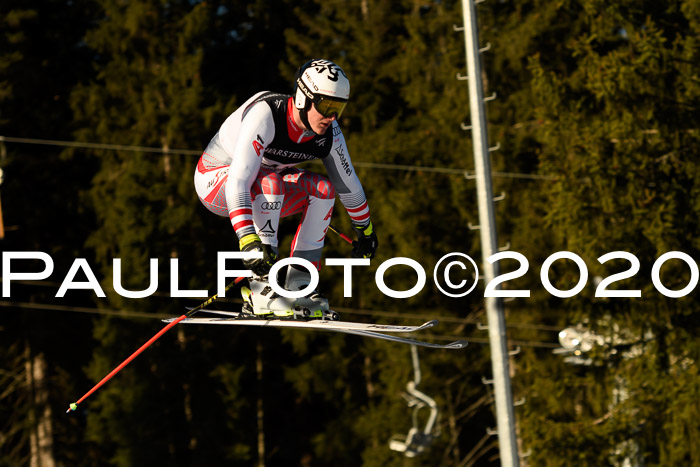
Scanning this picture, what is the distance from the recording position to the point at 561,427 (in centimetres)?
2214

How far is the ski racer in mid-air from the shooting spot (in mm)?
6738

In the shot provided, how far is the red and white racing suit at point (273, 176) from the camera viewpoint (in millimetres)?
6895

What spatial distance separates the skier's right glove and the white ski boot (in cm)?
56

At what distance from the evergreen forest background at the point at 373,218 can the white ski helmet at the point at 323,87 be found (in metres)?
16.0

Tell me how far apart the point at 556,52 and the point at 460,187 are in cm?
375

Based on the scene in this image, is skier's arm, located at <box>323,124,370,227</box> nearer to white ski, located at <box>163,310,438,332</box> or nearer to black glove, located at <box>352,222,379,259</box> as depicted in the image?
black glove, located at <box>352,222,379,259</box>

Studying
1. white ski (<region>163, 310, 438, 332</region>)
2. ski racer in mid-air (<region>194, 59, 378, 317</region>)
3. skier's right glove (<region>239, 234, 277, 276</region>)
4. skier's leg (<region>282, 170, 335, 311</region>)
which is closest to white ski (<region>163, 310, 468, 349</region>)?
white ski (<region>163, 310, 438, 332</region>)

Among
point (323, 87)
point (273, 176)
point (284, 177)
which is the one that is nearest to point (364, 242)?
point (284, 177)

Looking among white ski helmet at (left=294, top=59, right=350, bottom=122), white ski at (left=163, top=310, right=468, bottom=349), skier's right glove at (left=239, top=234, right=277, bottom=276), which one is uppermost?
white ski helmet at (left=294, top=59, right=350, bottom=122)

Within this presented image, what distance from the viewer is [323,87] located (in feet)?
21.5

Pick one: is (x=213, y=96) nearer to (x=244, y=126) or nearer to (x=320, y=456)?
(x=320, y=456)

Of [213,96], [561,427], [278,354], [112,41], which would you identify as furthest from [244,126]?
[278,354]

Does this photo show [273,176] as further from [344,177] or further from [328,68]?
[328,68]

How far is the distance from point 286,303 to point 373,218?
20.1 metres
